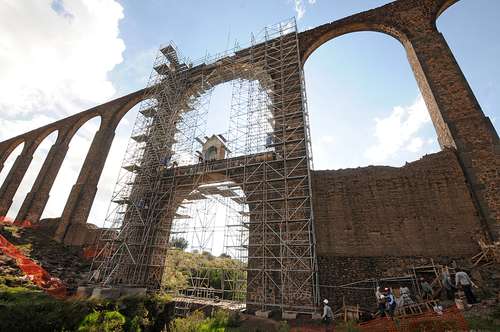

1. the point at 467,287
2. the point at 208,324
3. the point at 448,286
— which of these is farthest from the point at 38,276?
the point at 467,287

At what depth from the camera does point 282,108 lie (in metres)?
13.1

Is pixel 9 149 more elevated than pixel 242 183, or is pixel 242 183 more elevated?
pixel 9 149

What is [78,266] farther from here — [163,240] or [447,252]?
[447,252]

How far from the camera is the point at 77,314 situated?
6.89 meters

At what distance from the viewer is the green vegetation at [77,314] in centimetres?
606

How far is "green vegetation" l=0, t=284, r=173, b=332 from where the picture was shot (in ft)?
19.9

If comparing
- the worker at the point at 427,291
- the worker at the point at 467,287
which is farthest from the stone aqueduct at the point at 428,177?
the worker at the point at 467,287

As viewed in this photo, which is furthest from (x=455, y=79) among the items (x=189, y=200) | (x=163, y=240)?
(x=163, y=240)

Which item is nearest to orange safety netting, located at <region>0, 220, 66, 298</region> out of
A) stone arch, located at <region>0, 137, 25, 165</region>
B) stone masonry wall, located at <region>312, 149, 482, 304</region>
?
stone masonry wall, located at <region>312, 149, 482, 304</region>

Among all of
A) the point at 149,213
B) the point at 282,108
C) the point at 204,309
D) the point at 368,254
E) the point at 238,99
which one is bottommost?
the point at 204,309

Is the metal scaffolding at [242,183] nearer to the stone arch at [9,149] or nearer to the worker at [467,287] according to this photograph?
the worker at [467,287]

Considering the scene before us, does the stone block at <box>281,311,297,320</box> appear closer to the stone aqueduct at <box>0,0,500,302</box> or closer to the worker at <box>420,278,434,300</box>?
the stone aqueduct at <box>0,0,500,302</box>

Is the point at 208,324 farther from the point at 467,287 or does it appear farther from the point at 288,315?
the point at 467,287

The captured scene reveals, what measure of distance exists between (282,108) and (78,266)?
14.9 meters
